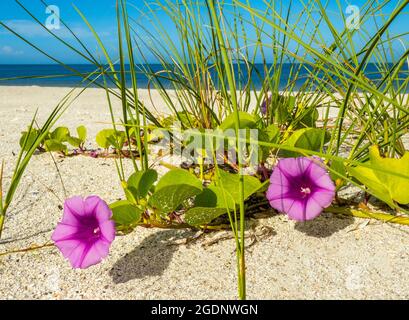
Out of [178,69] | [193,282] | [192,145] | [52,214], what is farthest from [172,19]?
[193,282]

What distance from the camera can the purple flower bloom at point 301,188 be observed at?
0.59m

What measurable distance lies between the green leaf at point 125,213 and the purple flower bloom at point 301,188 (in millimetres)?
180

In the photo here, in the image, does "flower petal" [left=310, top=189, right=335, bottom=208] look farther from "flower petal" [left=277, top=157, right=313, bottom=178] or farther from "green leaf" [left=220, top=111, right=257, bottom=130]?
"green leaf" [left=220, top=111, right=257, bottom=130]

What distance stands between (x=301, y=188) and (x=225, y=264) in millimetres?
148

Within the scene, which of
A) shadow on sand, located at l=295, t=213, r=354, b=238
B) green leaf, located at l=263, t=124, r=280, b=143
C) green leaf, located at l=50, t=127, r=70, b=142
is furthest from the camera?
green leaf, located at l=50, t=127, r=70, b=142

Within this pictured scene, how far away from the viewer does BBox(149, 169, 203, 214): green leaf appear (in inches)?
22.5

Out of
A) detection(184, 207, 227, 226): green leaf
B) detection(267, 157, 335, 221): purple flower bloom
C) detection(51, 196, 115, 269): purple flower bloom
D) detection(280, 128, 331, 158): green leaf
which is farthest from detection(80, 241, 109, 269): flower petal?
detection(280, 128, 331, 158): green leaf

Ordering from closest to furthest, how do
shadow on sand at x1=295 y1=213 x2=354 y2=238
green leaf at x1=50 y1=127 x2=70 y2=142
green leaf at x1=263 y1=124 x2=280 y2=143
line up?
shadow on sand at x1=295 y1=213 x2=354 y2=238
green leaf at x1=263 y1=124 x2=280 y2=143
green leaf at x1=50 y1=127 x2=70 y2=142

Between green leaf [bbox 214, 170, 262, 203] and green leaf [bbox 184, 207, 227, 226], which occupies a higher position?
green leaf [bbox 214, 170, 262, 203]

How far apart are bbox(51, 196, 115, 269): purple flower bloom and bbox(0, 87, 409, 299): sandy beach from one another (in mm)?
44

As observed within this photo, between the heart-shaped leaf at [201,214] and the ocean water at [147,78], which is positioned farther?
the ocean water at [147,78]

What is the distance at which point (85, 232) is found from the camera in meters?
0.57

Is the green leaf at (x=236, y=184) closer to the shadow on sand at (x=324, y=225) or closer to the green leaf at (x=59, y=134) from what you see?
the shadow on sand at (x=324, y=225)

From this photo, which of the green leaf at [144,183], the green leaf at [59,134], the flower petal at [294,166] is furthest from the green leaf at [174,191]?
the green leaf at [59,134]
